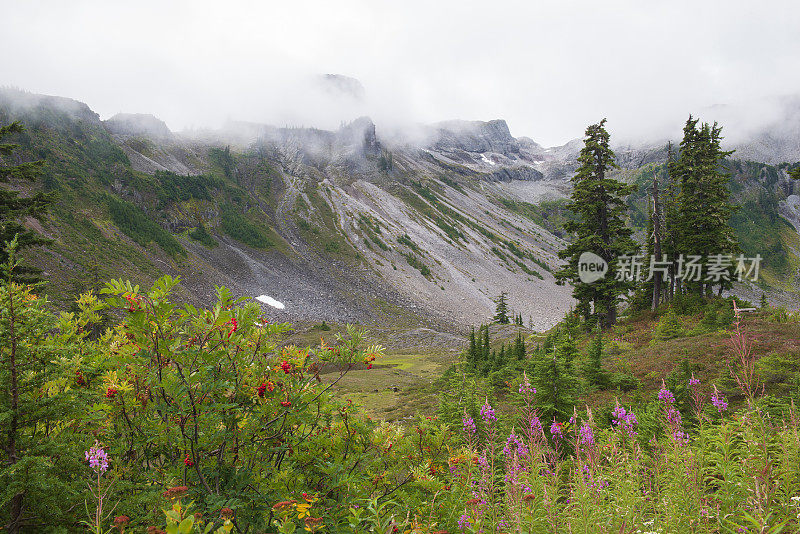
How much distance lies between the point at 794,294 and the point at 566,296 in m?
107

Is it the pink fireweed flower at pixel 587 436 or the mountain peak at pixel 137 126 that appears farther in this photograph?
the mountain peak at pixel 137 126

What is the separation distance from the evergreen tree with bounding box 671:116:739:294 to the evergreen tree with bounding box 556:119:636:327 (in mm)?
5578

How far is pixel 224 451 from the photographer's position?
334 centimetres

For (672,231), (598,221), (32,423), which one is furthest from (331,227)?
(32,423)

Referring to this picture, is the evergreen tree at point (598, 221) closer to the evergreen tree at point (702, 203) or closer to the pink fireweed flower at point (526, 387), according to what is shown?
the evergreen tree at point (702, 203)

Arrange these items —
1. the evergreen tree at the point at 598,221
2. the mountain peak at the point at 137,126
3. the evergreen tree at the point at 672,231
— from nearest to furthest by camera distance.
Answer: the evergreen tree at the point at 598,221 → the evergreen tree at the point at 672,231 → the mountain peak at the point at 137,126

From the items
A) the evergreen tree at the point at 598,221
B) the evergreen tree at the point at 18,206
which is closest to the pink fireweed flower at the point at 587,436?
the evergreen tree at the point at 18,206

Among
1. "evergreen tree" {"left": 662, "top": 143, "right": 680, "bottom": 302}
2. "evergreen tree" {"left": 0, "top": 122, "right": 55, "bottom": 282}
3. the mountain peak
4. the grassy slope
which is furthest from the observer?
the mountain peak

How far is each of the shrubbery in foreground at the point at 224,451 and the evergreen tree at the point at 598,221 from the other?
A: 22669mm

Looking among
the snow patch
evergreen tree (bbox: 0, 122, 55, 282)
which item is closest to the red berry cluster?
evergreen tree (bbox: 0, 122, 55, 282)

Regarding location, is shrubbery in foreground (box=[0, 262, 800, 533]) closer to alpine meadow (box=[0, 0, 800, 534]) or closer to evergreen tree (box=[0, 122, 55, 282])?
alpine meadow (box=[0, 0, 800, 534])

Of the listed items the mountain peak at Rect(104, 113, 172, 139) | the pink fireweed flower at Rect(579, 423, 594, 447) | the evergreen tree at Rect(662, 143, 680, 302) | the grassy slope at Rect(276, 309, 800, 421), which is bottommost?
the grassy slope at Rect(276, 309, 800, 421)

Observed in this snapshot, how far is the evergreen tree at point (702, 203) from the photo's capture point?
1008 inches

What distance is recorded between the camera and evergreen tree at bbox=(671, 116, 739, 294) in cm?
2559
